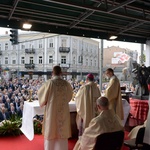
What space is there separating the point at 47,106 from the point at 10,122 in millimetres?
2012

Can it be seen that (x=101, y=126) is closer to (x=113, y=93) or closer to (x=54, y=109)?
(x=54, y=109)

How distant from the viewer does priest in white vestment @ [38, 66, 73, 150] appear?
4148 mm

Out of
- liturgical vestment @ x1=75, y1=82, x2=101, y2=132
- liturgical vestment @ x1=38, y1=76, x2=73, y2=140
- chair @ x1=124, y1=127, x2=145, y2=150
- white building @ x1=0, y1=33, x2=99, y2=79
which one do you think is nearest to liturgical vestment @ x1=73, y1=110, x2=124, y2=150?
chair @ x1=124, y1=127, x2=145, y2=150

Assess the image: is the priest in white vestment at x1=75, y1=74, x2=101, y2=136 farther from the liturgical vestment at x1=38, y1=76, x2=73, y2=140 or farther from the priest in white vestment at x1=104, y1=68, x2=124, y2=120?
the liturgical vestment at x1=38, y1=76, x2=73, y2=140

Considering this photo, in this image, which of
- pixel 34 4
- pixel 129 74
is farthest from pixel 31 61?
pixel 34 4

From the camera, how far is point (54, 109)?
418 centimetres

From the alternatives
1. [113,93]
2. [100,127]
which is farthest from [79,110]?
[100,127]

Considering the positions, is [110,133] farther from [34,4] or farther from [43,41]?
[43,41]

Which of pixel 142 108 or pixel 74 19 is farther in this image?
pixel 142 108

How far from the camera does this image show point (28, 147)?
4707mm

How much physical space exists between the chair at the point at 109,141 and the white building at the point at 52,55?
17839 mm

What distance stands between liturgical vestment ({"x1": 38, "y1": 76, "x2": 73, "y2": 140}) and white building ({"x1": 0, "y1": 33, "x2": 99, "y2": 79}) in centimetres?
1644

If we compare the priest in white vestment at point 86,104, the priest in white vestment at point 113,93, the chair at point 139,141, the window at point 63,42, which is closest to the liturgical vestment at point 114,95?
the priest in white vestment at point 113,93

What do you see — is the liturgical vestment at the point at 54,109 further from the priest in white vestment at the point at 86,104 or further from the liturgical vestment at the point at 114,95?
the liturgical vestment at the point at 114,95
